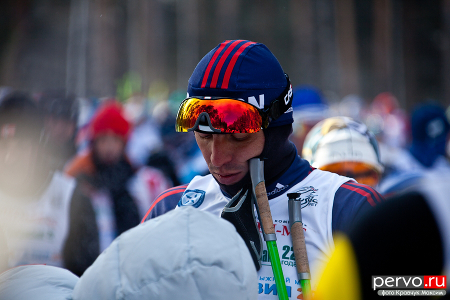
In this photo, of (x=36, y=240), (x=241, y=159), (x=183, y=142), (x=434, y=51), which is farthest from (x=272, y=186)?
(x=434, y=51)

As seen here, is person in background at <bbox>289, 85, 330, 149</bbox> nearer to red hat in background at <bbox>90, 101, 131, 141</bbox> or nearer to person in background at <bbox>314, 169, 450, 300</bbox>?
red hat in background at <bbox>90, 101, 131, 141</bbox>

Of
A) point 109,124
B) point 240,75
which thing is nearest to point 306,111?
point 109,124

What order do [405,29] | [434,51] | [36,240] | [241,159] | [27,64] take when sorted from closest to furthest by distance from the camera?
[241,159]
[36,240]
[27,64]
[434,51]
[405,29]

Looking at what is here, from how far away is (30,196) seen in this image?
3484 millimetres

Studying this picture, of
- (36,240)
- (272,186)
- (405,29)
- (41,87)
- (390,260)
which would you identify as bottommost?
(36,240)

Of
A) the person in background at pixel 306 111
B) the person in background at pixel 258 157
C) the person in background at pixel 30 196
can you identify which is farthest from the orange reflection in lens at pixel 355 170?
the person in background at pixel 306 111

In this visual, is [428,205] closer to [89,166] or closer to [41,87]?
[89,166]

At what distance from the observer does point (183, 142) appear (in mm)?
6508

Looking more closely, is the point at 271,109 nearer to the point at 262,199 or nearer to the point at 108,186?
the point at 262,199

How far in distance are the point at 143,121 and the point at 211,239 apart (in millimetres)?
9344

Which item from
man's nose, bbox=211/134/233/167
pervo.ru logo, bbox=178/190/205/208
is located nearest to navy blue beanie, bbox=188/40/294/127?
man's nose, bbox=211/134/233/167

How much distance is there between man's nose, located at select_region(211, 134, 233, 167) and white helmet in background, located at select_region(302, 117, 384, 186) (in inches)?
52.4

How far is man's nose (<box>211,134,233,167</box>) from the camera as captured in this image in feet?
5.96

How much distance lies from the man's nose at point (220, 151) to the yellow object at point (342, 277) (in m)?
0.99
